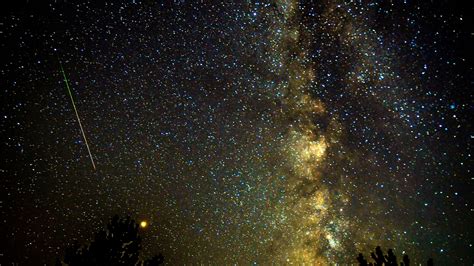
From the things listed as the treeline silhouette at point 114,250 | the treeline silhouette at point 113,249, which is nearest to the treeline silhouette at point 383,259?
the treeline silhouette at point 114,250

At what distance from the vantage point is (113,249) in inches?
237

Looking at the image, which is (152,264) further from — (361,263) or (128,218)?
(361,263)

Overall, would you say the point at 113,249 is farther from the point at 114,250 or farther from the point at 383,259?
the point at 383,259

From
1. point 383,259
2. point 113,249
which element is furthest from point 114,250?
point 383,259

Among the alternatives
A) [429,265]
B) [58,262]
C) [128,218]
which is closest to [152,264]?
[128,218]

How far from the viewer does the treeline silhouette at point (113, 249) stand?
18.7 ft

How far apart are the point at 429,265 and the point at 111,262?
618 centimetres

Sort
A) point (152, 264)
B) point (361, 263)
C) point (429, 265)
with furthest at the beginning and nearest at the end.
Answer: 1. point (152, 264)
2. point (361, 263)
3. point (429, 265)

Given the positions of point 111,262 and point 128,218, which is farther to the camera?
point 128,218

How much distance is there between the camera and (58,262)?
5785 millimetres

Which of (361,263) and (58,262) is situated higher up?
(58,262)

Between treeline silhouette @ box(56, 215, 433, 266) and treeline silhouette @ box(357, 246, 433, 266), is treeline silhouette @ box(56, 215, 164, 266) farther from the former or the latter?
treeline silhouette @ box(357, 246, 433, 266)

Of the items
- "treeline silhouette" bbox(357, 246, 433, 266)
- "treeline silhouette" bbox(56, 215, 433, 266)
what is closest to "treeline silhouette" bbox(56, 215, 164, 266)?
"treeline silhouette" bbox(56, 215, 433, 266)

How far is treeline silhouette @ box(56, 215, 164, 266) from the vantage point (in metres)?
5.71
